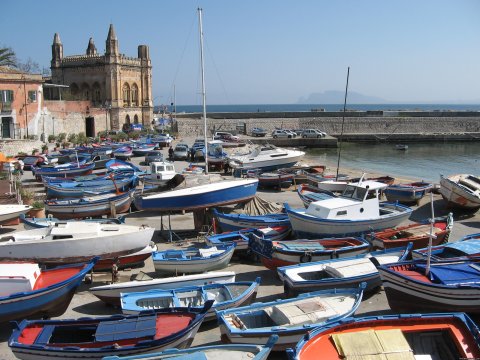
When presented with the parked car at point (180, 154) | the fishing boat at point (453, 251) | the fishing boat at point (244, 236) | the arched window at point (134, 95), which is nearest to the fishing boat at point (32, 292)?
the fishing boat at point (244, 236)

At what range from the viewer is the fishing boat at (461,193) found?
76.6 feet

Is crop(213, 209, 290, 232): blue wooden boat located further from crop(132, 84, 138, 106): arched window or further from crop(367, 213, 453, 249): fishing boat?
crop(132, 84, 138, 106): arched window

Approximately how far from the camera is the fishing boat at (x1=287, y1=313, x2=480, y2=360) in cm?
878

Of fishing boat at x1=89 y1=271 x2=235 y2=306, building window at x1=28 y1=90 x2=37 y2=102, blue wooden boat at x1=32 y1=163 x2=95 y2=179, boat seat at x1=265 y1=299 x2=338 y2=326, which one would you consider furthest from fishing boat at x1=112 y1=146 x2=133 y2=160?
boat seat at x1=265 y1=299 x2=338 y2=326

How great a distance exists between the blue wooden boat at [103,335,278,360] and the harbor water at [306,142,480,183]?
33.0m

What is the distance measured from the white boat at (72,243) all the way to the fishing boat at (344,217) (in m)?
5.30

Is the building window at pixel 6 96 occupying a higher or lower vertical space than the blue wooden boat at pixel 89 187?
higher

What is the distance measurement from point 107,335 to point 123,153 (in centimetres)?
3330

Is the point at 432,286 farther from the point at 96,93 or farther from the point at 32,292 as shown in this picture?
the point at 96,93

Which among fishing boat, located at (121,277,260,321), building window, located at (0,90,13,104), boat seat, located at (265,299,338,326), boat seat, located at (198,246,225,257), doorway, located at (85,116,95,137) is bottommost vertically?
fishing boat, located at (121,277,260,321)

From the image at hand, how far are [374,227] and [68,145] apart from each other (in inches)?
1410

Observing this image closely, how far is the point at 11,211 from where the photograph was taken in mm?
19734

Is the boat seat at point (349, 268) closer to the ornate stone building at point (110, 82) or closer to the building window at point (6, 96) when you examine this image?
the building window at point (6, 96)

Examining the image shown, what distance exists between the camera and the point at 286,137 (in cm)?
6359
